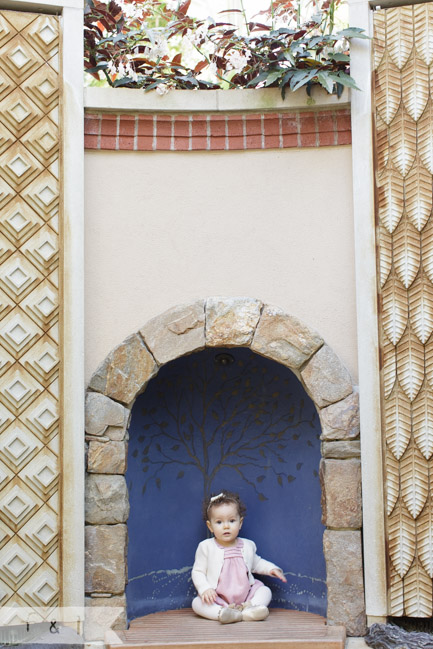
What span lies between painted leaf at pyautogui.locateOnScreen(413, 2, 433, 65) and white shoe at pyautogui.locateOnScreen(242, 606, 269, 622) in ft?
9.29

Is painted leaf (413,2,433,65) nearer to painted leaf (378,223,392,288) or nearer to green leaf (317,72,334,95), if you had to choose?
→ green leaf (317,72,334,95)

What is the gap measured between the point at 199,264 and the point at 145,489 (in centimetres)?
131

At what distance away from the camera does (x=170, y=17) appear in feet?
15.1

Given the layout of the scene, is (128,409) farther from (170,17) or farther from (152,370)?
(170,17)

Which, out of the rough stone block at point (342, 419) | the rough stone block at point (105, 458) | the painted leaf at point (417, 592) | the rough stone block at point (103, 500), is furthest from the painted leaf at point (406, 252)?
the rough stone block at point (103, 500)

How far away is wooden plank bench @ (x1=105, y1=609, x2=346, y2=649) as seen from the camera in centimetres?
359

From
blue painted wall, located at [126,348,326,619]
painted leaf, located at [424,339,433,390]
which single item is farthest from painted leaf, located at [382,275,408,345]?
blue painted wall, located at [126,348,326,619]

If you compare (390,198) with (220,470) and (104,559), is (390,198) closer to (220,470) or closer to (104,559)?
(220,470)

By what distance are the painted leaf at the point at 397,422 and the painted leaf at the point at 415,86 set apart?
1.37 meters

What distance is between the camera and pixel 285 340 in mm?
3930

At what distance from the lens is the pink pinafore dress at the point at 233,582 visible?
13.3 ft

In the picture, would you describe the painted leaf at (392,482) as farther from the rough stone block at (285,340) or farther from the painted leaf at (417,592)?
the rough stone block at (285,340)

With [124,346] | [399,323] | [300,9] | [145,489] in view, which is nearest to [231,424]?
[145,489]

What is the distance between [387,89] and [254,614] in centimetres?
269
